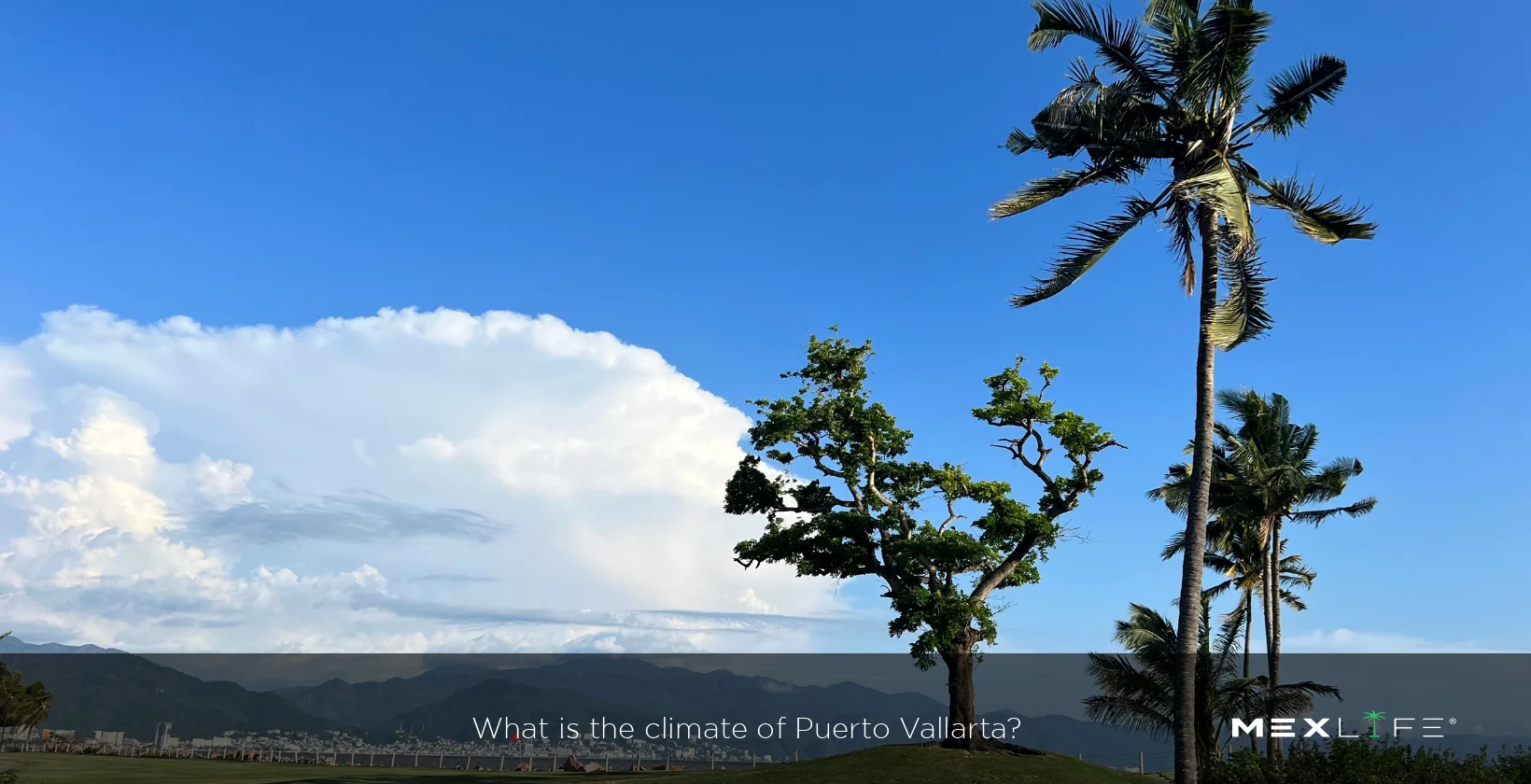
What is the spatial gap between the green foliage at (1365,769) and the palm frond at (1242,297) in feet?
28.6

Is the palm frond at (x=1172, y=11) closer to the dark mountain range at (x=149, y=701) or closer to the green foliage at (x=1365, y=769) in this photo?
the green foliage at (x=1365, y=769)

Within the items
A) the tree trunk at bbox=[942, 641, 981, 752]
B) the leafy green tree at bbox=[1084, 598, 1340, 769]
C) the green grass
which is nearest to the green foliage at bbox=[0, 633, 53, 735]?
the green grass

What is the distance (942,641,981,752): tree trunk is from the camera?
104 feet

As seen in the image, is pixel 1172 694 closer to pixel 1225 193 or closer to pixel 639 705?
pixel 1225 193

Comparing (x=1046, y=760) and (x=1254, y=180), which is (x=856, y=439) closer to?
(x=1046, y=760)

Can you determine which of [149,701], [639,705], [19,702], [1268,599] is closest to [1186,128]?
[1268,599]

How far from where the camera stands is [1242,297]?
20.8 m

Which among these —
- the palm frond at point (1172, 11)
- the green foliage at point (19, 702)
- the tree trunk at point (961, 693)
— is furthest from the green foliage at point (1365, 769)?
the green foliage at point (19, 702)

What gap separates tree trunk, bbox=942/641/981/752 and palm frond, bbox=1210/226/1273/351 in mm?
15147

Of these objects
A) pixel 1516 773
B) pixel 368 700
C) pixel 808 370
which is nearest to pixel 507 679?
pixel 368 700

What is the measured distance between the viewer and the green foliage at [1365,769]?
20.3 meters

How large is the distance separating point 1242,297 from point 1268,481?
21102 mm

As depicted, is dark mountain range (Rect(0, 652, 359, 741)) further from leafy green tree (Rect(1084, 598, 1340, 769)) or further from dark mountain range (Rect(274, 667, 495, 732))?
leafy green tree (Rect(1084, 598, 1340, 769))

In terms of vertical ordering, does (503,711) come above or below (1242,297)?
below
